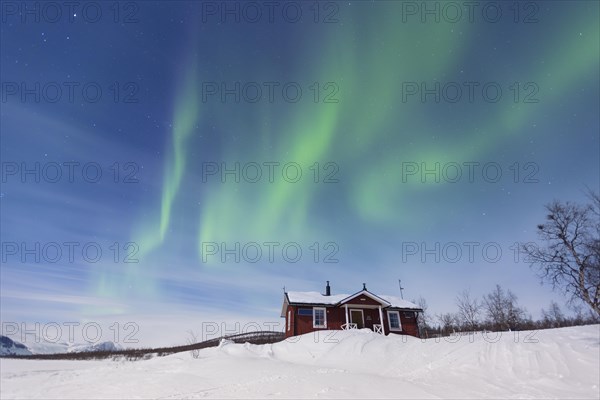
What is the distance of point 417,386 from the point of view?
8828mm

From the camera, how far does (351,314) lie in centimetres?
2983

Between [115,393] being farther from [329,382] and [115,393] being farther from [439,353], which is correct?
[439,353]

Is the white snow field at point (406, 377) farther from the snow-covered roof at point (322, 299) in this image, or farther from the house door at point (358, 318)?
the house door at point (358, 318)

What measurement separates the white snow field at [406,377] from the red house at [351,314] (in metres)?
12.6

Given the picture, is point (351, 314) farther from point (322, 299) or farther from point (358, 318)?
point (322, 299)

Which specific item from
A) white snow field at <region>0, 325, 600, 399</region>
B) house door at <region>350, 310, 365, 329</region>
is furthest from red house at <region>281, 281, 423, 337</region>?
white snow field at <region>0, 325, 600, 399</region>

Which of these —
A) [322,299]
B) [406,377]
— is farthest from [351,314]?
[406,377]

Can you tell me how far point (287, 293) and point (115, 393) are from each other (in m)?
22.5

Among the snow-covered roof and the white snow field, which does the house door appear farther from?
the white snow field

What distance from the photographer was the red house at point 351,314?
28.6 m

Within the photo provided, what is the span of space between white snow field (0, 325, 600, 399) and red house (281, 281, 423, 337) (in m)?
12.6

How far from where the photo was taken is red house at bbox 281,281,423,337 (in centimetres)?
2858

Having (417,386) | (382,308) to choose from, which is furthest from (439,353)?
(382,308)

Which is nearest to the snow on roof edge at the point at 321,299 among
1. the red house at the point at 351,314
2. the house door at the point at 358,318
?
the red house at the point at 351,314
